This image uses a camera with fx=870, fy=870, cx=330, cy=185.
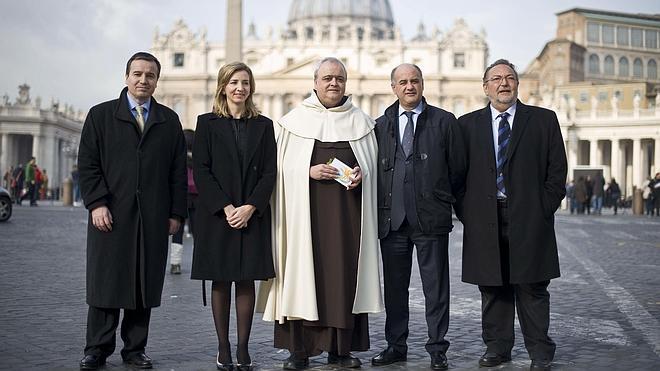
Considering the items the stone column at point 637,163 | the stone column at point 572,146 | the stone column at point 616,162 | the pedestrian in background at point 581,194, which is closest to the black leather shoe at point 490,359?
the pedestrian in background at point 581,194

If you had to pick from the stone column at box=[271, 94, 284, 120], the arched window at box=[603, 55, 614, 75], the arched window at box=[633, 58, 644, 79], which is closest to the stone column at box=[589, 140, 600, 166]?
the arched window at box=[603, 55, 614, 75]

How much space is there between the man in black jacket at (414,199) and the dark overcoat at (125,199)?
149cm

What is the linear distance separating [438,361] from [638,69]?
72.1 metres

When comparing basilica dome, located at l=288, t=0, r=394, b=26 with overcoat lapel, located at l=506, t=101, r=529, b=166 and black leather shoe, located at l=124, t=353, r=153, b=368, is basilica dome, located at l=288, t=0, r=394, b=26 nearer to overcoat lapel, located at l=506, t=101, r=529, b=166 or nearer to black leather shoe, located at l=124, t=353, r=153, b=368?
overcoat lapel, located at l=506, t=101, r=529, b=166

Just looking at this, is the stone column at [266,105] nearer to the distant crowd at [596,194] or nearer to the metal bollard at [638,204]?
the distant crowd at [596,194]

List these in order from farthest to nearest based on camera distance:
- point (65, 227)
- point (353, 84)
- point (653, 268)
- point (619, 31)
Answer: point (353, 84), point (619, 31), point (65, 227), point (653, 268)

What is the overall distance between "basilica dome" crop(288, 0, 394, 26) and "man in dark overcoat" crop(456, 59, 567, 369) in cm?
9654

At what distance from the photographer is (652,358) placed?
586 centimetres

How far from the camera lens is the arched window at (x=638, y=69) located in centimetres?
7188

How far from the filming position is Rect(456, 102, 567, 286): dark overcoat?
5.71 m

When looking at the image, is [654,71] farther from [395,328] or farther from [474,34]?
[395,328]

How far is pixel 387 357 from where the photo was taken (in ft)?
18.9

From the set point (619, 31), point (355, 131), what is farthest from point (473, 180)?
point (619, 31)

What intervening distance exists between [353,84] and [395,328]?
78.2 m
